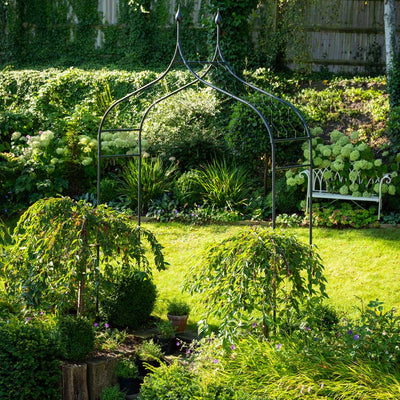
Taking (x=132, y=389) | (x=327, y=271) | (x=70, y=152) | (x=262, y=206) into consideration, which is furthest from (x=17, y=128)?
(x=132, y=389)

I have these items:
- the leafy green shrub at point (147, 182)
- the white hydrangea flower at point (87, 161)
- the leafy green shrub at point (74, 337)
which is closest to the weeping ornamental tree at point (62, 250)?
the leafy green shrub at point (74, 337)

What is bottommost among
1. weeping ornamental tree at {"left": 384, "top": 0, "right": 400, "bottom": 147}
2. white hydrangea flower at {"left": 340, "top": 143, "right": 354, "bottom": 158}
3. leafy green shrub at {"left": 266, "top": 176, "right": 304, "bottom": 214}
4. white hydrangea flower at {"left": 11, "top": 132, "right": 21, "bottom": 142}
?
leafy green shrub at {"left": 266, "top": 176, "right": 304, "bottom": 214}

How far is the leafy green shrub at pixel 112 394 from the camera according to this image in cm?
371

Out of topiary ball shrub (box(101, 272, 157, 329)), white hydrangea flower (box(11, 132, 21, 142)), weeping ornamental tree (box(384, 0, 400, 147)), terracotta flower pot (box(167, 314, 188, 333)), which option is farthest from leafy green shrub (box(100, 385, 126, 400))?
weeping ornamental tree (box(384, 0, 400, 147))

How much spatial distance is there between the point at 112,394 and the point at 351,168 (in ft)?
18.2

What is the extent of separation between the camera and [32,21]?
15.7 meters

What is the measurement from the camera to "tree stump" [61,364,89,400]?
3730mm

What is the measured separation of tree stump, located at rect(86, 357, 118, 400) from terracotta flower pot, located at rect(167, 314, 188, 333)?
0.88 metres

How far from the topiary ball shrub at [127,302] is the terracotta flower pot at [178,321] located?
0.20 metres

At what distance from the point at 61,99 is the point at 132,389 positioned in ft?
28.7

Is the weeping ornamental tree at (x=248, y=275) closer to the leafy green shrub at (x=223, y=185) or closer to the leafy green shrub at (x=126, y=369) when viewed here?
the leafy green shrub at (x=126, y=369)

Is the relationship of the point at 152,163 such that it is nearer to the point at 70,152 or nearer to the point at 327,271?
the point at 70,152

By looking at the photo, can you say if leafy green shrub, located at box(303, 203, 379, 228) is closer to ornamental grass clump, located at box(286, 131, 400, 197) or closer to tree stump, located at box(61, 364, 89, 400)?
ornamental grass clump, located at box(286, 131, 400, 197)

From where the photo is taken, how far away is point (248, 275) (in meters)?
3.47
